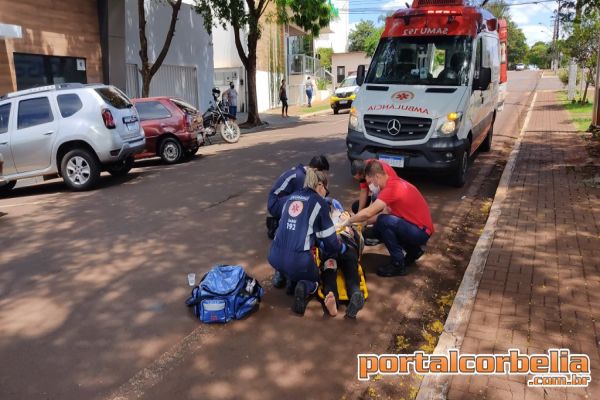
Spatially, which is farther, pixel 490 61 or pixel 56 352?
pixel 490 61

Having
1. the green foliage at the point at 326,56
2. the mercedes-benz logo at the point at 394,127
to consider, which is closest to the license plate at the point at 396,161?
the mercedes-benz logo at the point at 394,127

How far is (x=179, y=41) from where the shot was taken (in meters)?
21.0

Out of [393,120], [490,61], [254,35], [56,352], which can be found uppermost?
[254,35]

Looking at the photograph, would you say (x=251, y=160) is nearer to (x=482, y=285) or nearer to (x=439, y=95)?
(x=439, y=95)

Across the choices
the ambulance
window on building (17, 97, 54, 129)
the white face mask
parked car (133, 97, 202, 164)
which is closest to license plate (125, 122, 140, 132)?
window on building (17, 97, 54, 129)

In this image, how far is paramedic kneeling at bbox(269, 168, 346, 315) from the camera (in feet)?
13.4

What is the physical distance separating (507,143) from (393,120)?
23.1 feet

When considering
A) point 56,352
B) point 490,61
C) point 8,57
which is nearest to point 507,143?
point 490,61

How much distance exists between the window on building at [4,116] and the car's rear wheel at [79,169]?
1129mm

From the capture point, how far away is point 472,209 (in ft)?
24.1

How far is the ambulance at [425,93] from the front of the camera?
7.60m

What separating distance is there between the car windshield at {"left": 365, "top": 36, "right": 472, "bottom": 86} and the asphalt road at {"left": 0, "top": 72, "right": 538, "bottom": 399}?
1.76 metres

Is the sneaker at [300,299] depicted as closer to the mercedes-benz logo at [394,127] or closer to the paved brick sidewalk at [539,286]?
the paved brick sidewalk at [539,286]

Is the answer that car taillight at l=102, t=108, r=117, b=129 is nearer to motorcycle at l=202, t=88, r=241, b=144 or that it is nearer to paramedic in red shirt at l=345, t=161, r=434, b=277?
motorcycle at l=202, t=88, r=241, b=144
